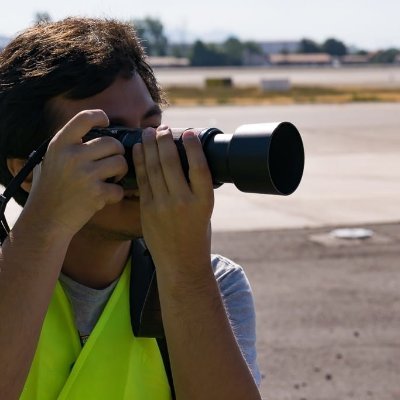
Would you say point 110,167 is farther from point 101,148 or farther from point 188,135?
point 188,135

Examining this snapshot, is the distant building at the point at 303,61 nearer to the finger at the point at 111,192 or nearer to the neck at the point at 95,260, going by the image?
the neck at the point at 95,260

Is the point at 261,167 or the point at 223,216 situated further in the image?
the point at 223,216

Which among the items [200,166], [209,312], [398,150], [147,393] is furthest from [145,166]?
[398,150]

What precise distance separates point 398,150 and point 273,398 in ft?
42.3

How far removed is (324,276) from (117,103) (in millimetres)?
5752

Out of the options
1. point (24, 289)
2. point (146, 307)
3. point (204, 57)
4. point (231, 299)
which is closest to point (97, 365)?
point (146, 307)

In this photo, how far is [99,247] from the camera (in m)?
2.11

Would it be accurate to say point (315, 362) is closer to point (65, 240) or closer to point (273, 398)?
point (273, 398)

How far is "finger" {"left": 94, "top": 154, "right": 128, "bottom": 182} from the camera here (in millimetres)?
1737

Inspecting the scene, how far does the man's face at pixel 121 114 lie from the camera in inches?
78.4

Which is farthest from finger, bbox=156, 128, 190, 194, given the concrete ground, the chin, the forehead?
the concrete ground

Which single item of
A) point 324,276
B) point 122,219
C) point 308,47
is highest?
point 122,219

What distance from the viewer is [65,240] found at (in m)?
1.72

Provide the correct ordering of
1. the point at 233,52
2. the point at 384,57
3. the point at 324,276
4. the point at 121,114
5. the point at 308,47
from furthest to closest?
the point at 308,47, the point at 233,52, the point at 384,57, the point at 324,276, the point at 121,114
